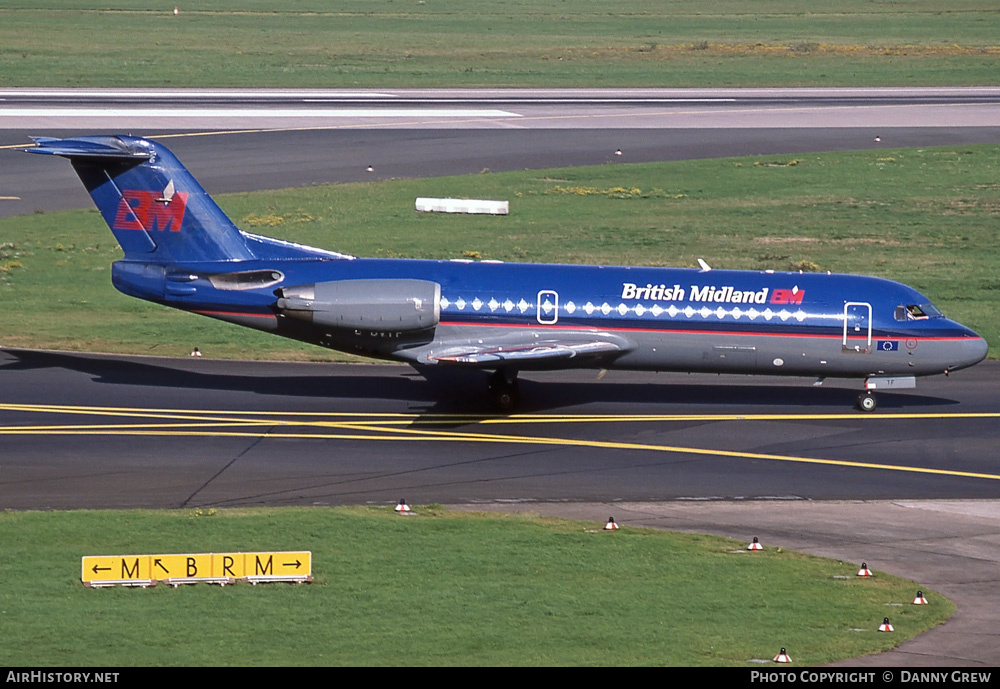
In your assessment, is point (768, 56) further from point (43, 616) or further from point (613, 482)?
point (43, 616)

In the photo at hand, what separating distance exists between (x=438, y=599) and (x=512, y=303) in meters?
13.9

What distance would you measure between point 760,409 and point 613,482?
8.17m

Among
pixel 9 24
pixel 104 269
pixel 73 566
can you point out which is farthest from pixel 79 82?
pixel 73 566

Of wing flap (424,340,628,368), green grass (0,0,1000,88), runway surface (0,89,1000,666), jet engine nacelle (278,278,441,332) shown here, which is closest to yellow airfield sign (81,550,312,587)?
runway surface (0,89,1000,666)

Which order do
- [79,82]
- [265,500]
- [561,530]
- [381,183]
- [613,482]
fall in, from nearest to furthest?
[561,530] → [265,500] → [613,482] → [381,183] → [79,82]

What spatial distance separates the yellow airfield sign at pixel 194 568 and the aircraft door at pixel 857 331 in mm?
17932

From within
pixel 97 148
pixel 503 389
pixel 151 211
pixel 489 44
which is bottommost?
pixel 503 389

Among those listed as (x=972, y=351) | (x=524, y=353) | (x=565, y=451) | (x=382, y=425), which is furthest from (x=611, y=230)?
(x=565, y=451)

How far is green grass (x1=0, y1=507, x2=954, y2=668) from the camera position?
20.2 m

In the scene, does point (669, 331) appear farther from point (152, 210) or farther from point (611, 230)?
point (611, 230)

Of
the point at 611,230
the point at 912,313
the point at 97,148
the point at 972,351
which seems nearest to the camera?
the point at 97,148

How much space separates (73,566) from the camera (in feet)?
79.4

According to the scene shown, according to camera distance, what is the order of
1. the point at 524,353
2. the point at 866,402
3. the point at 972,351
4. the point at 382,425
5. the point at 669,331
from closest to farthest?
the point at 524,353 → the point at 382,425 → the point at 669,331 → the point at 972,351 → the point at 866,402

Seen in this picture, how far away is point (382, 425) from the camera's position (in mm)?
35188
